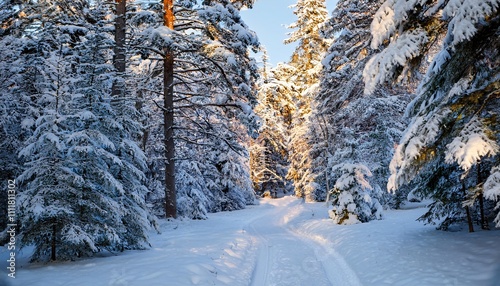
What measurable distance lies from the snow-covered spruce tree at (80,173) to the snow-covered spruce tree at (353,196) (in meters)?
9.38

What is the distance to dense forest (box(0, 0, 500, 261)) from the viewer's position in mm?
5773

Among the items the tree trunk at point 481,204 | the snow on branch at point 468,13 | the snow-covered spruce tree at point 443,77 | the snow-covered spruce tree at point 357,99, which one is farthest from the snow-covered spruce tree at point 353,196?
the snow on branch at point 468,13

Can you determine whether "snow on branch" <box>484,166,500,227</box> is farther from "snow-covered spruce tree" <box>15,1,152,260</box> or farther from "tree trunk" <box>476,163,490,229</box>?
"snow-covered spruce tree" <box>15,1,152,260</box>

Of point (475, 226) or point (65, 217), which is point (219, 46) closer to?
point (65, 217)

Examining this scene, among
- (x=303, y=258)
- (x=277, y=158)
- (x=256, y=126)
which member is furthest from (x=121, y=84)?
(x=277, y=158)

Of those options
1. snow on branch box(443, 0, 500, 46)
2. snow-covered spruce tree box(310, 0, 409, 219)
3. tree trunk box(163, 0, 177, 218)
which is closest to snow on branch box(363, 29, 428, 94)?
snow on branch box(443, 0, 500, 46)

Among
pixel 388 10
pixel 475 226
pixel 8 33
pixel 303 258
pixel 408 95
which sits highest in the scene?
pixel 8 33

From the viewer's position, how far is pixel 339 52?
53.9ft

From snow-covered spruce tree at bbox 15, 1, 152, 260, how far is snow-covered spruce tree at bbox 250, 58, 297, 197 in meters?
32.2

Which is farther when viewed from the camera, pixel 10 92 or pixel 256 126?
pixel 256 126

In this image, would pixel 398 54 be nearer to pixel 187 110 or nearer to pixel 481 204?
pixel 481 204

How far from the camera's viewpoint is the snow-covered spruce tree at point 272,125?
141 ft

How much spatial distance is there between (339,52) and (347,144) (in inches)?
188

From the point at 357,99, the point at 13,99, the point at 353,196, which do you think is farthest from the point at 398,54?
the point at 357,99
